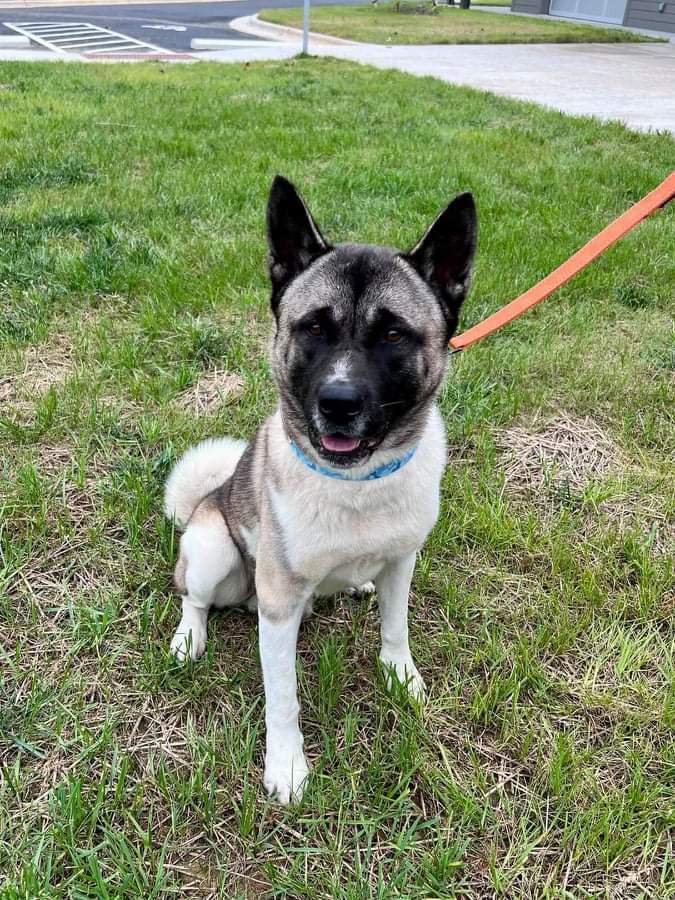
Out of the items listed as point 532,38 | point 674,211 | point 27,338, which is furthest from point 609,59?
point 27,338

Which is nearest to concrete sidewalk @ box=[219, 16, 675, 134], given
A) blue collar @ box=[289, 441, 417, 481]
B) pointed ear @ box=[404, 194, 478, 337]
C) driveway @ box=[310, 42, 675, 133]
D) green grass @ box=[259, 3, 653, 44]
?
driveway @ box=[310, 42, 675, 133]

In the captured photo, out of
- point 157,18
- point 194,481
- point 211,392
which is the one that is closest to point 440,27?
point 157,18

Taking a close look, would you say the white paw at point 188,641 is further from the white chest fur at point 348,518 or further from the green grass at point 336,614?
the white chest fur at point 348,518

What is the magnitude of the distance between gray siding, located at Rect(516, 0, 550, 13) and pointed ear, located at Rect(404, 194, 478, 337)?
31.2m

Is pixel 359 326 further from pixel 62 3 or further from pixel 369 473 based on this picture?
pixel 62 3

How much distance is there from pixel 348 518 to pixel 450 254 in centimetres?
84

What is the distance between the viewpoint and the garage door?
78.2 ft

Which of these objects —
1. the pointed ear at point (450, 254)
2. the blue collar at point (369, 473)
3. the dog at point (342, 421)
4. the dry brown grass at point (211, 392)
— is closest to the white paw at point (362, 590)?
the dog at point (342, 421)

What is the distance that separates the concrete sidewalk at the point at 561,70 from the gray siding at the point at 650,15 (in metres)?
3.42

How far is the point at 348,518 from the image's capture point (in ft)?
6.27

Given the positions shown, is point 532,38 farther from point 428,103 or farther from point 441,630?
point 441,630

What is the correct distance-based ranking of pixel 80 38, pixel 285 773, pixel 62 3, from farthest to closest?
pixel 62 3, pixel 80 38, pixel 285 773

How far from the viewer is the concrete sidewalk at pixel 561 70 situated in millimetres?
10305

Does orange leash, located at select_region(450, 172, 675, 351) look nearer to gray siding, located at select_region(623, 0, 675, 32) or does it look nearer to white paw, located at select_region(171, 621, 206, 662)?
white paw, located at select_region(171, 621, 206, 662)
